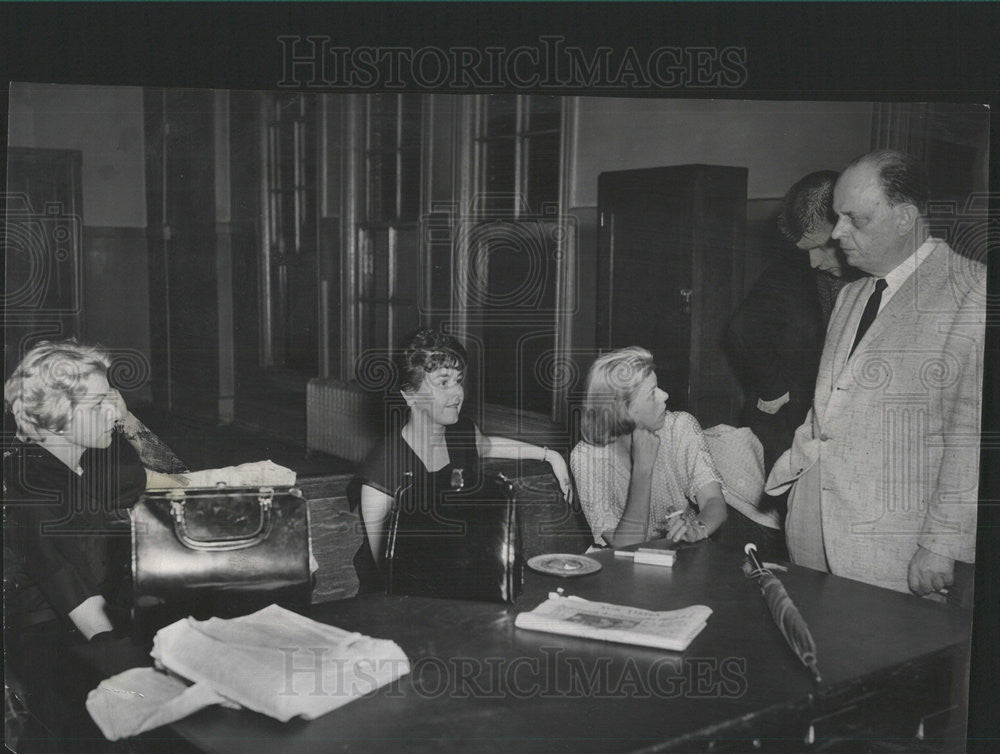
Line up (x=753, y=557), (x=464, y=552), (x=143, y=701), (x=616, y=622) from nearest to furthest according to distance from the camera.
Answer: (x=143, y=701) < (x=616, y=622) < (x=464, y=552) < (x=753, y=557)

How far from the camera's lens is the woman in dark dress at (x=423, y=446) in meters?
2.14

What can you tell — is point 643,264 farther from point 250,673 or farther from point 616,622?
point 250,673

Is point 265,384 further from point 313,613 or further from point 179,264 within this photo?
point 313,613

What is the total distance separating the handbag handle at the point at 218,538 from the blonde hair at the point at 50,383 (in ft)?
1.11

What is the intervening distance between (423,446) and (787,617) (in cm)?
90

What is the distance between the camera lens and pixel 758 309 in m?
2.21

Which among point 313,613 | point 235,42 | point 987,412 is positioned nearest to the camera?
point 313,613

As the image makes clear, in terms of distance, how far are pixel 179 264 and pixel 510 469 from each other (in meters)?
0.93

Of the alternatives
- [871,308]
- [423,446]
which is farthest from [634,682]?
[871,308]

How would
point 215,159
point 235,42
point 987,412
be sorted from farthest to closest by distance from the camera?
point 987,412 < point 215,159 < point 235,42

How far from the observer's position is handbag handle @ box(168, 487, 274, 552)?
1.90m

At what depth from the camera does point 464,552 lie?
189 centimetres

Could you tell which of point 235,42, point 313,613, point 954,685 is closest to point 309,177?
point 235,42
